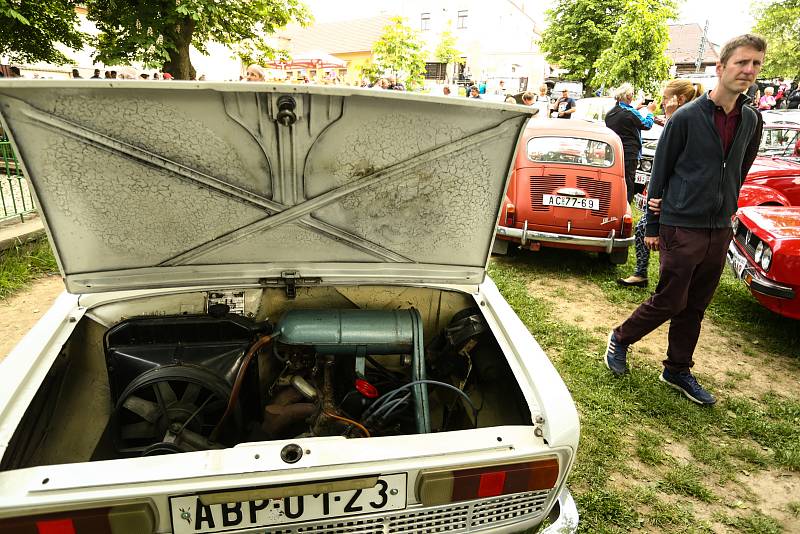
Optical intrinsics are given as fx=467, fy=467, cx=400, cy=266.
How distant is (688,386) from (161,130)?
3507 millimetres

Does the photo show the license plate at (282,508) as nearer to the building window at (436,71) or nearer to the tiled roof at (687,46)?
the building window at (436,71)

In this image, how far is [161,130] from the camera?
152 cm

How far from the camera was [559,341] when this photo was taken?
4.01 metres

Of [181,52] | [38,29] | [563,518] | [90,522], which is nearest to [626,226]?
[563,518]

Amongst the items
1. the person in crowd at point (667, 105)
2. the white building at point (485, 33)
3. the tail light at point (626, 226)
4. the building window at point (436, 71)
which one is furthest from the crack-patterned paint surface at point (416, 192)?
the white building at point (485, 33)

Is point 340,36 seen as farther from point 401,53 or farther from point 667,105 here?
point 667,105

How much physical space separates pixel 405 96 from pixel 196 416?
1322mm

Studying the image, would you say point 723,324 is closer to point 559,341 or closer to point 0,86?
point 559,341

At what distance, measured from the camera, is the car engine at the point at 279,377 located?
1650 millimetres

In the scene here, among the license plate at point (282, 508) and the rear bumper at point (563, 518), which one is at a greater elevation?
the license plate at point (282, 508)

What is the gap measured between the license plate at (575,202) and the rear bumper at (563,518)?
4.39 meters

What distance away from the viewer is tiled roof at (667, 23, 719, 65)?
39.6 m

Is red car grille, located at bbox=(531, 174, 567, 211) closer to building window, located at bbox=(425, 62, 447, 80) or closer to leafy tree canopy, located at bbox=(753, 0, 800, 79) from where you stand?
leafy tree canopy, located at bbox=(753, 0, 800, 79)

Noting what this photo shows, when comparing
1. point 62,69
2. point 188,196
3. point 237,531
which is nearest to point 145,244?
point 188,196
